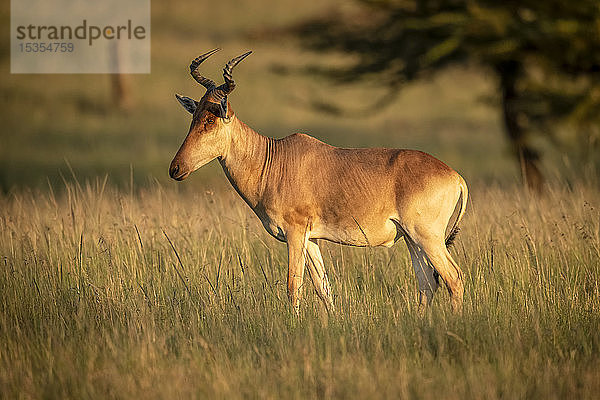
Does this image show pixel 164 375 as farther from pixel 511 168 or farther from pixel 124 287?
pixel 511 168

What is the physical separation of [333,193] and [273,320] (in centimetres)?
149

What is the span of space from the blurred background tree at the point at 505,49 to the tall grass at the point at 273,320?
407cm

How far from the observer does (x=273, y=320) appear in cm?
708

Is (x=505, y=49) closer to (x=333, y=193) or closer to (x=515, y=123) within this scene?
(x=515, y=123)

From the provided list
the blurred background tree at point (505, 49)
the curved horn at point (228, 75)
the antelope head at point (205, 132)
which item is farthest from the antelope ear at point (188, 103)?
the blurred background tree at point (505, 49)

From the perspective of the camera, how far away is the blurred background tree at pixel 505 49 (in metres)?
13.4

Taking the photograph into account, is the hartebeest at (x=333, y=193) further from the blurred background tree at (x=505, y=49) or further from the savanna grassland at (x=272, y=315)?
the blurred background tree at (x=505, y=49)

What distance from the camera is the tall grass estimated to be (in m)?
5.88

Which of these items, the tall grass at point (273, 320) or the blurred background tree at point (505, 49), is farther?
the blurred background tree at point (505, 49)

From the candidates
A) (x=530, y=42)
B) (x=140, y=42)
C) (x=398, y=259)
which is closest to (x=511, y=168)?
(x=530, y=42)

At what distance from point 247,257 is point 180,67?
3532 cm

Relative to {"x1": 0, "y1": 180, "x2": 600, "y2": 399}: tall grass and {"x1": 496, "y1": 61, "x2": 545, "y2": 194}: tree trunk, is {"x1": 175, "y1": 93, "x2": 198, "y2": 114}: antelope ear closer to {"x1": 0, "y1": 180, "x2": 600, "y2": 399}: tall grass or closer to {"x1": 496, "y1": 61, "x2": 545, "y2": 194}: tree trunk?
{"x1": 0, "y1": 180, "x2": 600, "y2": 399}: tall grass

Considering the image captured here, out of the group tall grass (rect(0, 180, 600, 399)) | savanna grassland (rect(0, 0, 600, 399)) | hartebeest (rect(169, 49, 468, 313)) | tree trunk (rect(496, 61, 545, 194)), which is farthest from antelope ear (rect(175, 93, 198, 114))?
tree trunk (rect(496, 61, 545, 194))

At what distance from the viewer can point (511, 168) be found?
86.9 feet
